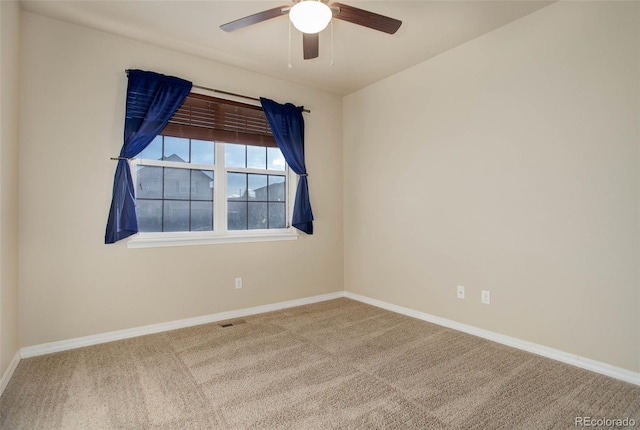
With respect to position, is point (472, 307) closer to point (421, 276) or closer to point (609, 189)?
point (421, 276)

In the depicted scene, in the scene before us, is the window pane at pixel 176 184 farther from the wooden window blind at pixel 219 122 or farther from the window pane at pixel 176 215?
the wooden window blind at pixel 219 122

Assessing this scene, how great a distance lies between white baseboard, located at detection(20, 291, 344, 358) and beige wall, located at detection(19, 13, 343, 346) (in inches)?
2.0

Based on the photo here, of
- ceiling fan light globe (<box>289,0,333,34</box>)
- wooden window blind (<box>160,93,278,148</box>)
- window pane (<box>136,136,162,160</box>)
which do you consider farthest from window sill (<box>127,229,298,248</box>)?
ceiling fan light globe (<box>289,0,333,34</box>)

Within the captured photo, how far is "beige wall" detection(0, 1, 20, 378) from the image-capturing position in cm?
218

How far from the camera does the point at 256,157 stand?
12.8 ft

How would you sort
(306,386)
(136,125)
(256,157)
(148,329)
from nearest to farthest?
(306,386) < (136,125) < (148,329) < (256,157)

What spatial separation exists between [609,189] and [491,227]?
860 mm

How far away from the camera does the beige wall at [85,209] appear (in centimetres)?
267

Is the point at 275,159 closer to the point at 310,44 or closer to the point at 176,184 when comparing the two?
the point at 176,184

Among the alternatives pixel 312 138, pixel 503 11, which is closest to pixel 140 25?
pixel 312 138

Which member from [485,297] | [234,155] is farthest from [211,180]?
[485,297]

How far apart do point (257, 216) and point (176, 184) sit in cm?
95

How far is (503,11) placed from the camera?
2.66 metres

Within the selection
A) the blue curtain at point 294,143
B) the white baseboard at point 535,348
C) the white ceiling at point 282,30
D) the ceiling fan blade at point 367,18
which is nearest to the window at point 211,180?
the blue curtain at point 294,143
